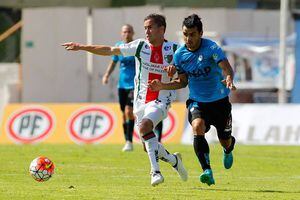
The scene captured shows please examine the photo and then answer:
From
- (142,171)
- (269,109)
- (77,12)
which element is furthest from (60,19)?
(142,171)

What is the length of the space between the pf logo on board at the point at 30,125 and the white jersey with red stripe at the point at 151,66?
1266 centimetres

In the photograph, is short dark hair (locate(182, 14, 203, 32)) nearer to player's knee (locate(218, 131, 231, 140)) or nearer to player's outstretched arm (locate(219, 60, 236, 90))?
player's outstretched arm (locate(219, 60, 236, 90))

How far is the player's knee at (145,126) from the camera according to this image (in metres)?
14.8

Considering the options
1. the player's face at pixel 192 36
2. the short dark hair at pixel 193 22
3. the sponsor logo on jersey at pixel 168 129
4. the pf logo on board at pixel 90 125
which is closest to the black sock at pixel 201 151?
the player's face at pixel 192 36

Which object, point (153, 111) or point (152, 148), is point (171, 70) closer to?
point (153, 111)

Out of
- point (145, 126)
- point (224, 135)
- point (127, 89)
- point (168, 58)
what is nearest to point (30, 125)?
point (127, 89)

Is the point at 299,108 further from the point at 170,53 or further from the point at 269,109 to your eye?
the point at 170,53

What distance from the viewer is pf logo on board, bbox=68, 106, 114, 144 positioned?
27531 mm

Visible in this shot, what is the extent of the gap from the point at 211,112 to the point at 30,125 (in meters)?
13.6

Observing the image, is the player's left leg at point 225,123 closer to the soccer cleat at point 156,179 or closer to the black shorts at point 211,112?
the black shorts at point 211,112

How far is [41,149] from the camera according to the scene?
23.2m

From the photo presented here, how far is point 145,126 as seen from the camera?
14.8 metres

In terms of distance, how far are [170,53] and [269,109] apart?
11.8 metres

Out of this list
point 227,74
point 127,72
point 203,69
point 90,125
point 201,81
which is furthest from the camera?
point 90,125
